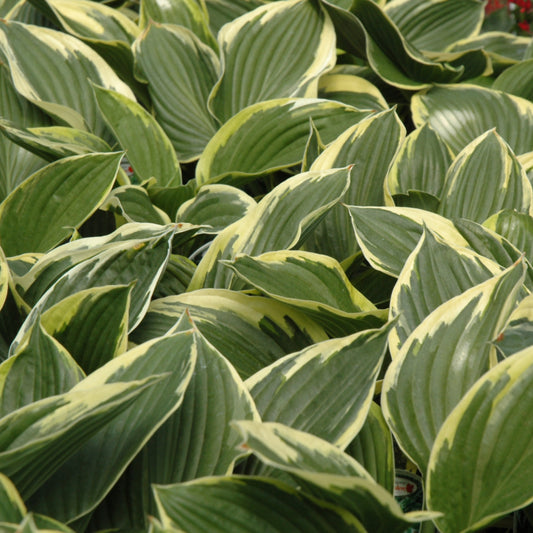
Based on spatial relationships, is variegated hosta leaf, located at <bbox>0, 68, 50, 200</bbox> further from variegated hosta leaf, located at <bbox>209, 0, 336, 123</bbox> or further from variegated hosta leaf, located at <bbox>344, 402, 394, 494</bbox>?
variegated hosta leaf, located at <bbox>344, 402, 394, 494</bbox>

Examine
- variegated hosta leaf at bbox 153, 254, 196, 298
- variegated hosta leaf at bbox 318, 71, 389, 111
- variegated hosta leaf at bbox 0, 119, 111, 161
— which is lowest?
variegated hosta leaf at bbox 153, 254, 196, 298

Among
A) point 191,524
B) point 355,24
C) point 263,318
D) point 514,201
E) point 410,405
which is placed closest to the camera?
point 191,524

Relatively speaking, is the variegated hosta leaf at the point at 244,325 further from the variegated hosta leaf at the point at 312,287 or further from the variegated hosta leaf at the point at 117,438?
the variegated hosta leaf at the point at 117,438

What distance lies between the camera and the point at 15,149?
105cm

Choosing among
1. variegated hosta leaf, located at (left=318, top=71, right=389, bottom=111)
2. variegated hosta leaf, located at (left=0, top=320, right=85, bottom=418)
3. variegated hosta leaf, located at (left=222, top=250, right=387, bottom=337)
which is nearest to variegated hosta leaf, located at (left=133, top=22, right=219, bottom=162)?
variegated hosta leaf, located at (left=318, top=71, right=389, bottom=111)

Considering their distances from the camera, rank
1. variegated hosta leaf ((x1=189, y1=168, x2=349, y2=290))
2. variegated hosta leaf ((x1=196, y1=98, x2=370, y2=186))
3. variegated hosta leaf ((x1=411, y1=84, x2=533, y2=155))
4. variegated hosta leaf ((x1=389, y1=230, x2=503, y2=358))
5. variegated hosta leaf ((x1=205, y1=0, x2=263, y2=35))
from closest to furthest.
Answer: variegated hosta leaf ((x1=389, y1=230, x2=503, y2=358)) < variegated hosta leaf ((x1=189, y1=168, x2=349, y2=290)) < variegated hosta leaf ((x1=196, y1=98, x2=370, y2=186)) < variegated hosta leaf ((x1=411, y1=84, x2=533, y2=155)) < variegated hosta leaf ((x1=205, y1=0, x2=263, y2=35))

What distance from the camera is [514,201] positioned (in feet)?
2.81

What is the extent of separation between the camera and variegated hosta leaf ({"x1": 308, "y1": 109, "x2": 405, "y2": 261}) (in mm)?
867

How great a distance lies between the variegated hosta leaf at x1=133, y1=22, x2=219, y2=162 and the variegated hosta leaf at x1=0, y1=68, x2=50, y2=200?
0.57ft

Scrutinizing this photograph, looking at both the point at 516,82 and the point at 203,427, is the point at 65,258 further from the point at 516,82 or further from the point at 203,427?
the point at 516,82

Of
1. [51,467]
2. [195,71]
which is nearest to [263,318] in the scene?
[51,467]

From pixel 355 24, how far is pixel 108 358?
2.39ft

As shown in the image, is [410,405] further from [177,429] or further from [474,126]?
[474,126]

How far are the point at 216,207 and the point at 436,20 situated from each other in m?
0.78
